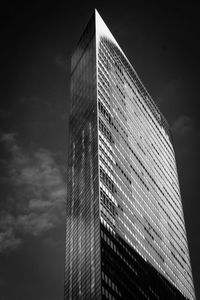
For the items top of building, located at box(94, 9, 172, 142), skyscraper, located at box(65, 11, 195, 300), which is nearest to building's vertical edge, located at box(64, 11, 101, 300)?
skyscraper, located at box(65, 11, 195, 300)

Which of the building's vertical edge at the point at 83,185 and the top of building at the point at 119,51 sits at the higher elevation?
the top of building at the point at 119,51

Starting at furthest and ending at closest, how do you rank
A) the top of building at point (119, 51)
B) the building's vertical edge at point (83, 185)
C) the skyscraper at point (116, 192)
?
the top of building at point (119, 51), the skyscraper at point (116, 192), the building's vertical edge at point (83, 185)

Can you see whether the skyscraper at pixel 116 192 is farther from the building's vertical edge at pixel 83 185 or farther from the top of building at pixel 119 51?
the top of building at pixel 119 51

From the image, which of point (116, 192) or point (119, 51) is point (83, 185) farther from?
point (119, 51)

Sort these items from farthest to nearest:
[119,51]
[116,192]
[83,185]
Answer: [119,51]
[83,185]
[116,192]

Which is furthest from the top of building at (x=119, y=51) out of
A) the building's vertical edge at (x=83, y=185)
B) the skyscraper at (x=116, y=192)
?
the building's vertical edge at (x=83, y=185)

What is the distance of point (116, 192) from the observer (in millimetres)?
114125

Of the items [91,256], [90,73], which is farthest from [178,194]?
[91,256]

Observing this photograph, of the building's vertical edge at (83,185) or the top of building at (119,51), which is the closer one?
the building's vertical edge at (83,185)

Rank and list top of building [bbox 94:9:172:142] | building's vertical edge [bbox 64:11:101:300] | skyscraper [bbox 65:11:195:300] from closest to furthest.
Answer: building's vertical edge [bbox 64:11:101:300] < skyscraper [bbox 65:11:195:300] < top of building [bbox 94:9:172:142]

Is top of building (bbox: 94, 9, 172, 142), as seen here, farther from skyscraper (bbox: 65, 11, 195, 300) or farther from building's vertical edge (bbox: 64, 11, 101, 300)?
building's vertical edge (bbox: 64, 11, 101, 300)

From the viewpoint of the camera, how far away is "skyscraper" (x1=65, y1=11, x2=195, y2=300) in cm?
9988

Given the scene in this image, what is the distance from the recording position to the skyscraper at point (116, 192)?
99.9 metres

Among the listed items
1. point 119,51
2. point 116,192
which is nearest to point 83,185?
point 116,192
